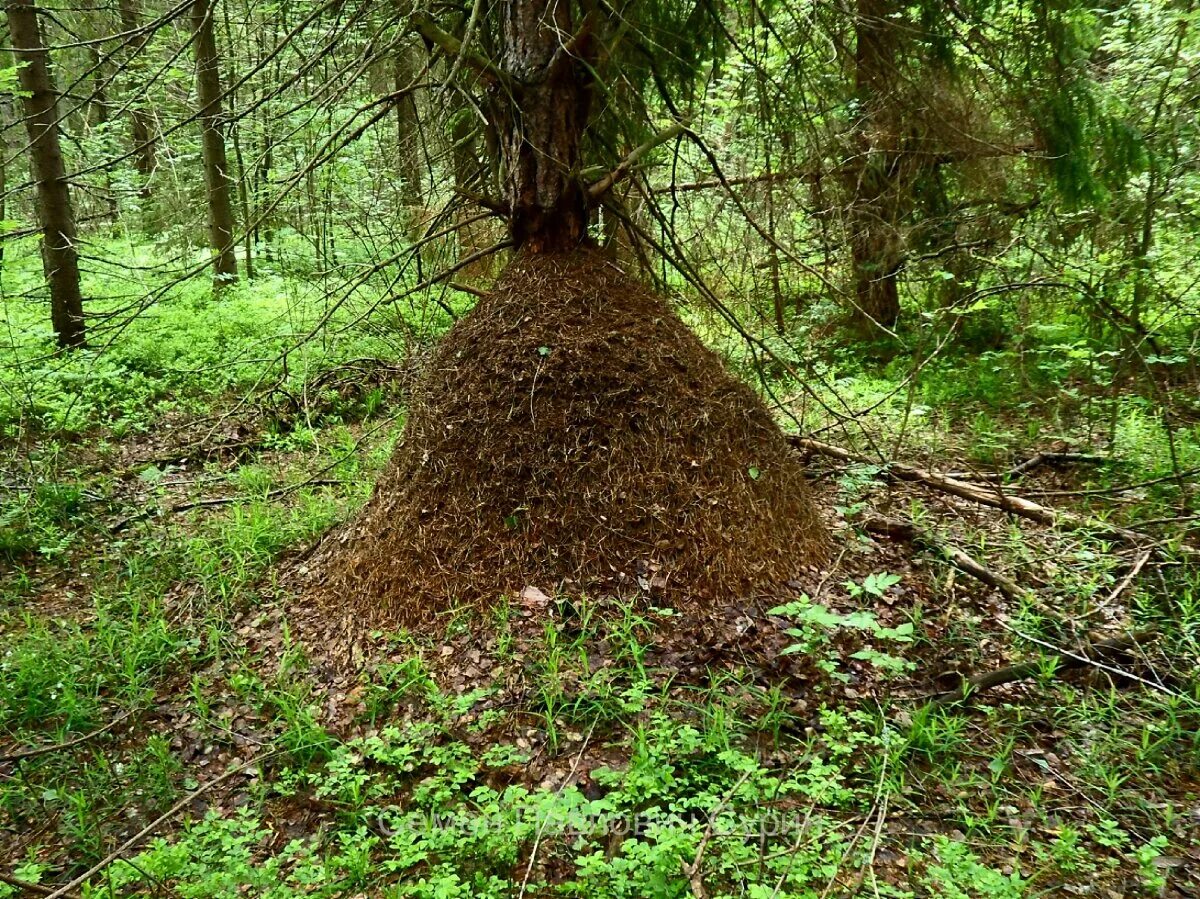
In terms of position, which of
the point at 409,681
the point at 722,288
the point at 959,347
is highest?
the point at 722,288

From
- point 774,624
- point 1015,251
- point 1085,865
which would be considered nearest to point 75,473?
point 774,624

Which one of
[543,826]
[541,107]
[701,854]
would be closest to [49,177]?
[541,107]

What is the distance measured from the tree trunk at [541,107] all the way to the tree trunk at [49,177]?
5.67 metres

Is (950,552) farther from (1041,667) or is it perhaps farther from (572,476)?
(572,476)

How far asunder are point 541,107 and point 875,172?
4.37 m

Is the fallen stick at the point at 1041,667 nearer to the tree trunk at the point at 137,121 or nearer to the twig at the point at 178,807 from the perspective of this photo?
the twig at the point at 178,807

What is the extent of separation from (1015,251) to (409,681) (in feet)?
20.2

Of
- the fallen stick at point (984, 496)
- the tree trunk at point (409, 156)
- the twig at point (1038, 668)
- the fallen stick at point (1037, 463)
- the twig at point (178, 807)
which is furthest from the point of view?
the fallen stick at point (1037, 463)

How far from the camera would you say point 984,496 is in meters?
4.62

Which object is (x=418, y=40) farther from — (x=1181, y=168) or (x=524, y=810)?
(x=1181, y=168)

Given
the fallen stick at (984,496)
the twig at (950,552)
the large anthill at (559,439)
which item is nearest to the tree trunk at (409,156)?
the large anthill at (559,439)

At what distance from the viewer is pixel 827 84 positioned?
15.6 ft

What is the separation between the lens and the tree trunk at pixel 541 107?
3.85 meters

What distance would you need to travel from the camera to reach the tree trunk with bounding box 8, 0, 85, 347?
7.23 meters
